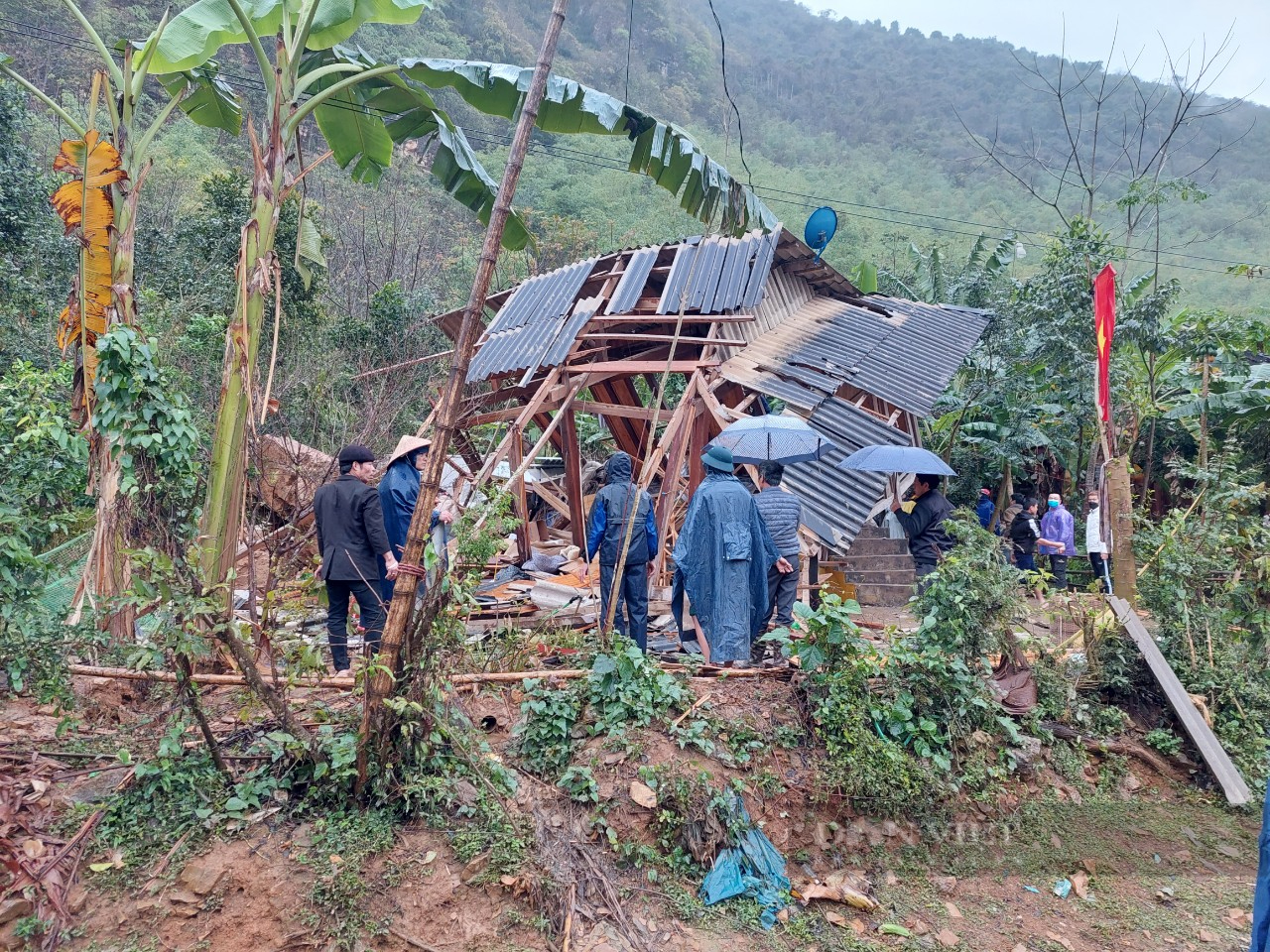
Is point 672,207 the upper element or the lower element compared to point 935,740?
upper

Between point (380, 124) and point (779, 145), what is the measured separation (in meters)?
43.1

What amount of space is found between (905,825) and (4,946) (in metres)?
4.42

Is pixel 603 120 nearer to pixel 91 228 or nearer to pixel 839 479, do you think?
pixel 91 228

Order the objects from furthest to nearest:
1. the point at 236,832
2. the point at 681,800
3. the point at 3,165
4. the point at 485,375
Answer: the point at 3,165, the point at 485,375, the point at 681,800, the point at 236,832

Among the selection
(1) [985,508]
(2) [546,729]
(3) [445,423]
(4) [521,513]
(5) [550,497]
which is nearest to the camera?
(3) [445,423]

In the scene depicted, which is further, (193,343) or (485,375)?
(193,343)

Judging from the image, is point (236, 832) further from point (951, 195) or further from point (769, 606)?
point (951, 195)

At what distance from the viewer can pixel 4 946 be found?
3.19m

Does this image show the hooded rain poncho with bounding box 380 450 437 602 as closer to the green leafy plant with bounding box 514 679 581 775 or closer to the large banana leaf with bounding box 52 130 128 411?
the green leafy plant with bounding box 514 679 581 775

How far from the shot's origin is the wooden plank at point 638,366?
812 centimetres

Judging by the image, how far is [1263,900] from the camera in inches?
97.7

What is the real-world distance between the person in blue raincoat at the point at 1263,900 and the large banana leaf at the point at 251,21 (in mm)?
6137

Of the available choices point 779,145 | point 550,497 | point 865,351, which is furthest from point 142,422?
point 779,145

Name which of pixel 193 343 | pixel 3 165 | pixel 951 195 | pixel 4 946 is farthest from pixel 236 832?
pixel 951 195
